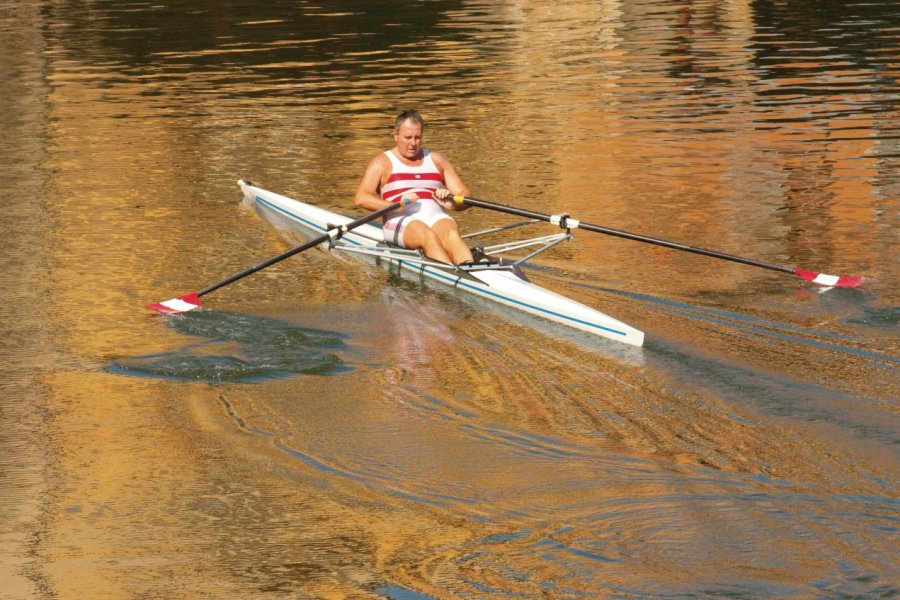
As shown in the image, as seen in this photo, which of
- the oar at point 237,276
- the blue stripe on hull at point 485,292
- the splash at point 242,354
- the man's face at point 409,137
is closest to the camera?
the splash at point 242,354

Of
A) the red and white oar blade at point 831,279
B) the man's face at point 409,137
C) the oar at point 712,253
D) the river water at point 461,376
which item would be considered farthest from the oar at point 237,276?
the red and white oar blade at point 831,279

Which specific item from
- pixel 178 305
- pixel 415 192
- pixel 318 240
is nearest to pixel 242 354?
pixel 178 305

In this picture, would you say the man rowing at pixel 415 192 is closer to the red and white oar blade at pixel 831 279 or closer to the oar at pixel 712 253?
the oar at pixel 712 253

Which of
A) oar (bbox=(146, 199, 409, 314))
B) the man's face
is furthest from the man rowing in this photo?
oar (bbox=(146, 199, 409, 314))

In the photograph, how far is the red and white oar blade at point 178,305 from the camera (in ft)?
38.8

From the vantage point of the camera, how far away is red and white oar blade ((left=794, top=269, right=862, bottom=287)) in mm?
11734

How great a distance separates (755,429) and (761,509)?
1262 millimetres

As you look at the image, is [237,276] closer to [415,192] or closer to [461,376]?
[415,192]

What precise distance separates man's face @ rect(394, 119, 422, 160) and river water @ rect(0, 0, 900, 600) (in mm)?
1332

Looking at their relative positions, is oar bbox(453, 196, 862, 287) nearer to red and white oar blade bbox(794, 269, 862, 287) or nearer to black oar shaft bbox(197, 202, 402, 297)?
red and white oar blade bbox(794, 269, 862, 287)

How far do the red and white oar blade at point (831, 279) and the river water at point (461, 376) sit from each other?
258 mm

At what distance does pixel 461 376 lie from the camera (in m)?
9.95

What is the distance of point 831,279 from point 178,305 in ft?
18.4

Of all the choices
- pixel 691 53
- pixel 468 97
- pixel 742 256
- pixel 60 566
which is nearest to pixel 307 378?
pixel 60 566
